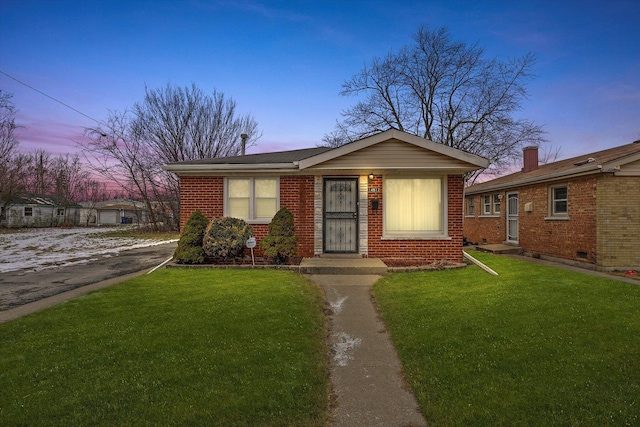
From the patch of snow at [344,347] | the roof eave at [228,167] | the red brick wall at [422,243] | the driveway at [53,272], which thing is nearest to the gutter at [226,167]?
the roof eave at [228,167]

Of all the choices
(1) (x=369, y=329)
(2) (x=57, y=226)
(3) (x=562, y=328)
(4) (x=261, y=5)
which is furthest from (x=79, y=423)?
(2) (x=57, y=226)

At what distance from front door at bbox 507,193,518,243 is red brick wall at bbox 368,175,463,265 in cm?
675

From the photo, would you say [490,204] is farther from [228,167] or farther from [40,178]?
[40,178]

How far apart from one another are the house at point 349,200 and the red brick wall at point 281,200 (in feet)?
0.09

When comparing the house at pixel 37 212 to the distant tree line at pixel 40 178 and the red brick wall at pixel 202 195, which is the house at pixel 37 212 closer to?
the distant tree line at pixel 40 178

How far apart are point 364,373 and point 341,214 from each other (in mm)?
6420

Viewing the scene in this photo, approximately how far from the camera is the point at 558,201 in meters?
11.9

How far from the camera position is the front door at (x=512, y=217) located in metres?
14.6

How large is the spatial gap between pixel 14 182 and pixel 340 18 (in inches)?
1531

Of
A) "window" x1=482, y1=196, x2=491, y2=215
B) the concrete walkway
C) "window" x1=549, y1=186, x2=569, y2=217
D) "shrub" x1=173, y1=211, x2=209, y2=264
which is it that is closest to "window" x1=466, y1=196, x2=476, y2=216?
"window" x1=482, y1=196, x2=491, y2=215

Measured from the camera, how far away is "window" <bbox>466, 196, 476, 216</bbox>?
18759 millimetres

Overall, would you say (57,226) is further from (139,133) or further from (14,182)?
(139,133)

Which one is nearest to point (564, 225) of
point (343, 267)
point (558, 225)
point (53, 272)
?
point (558, 225)

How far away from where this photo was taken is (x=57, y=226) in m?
41.6
